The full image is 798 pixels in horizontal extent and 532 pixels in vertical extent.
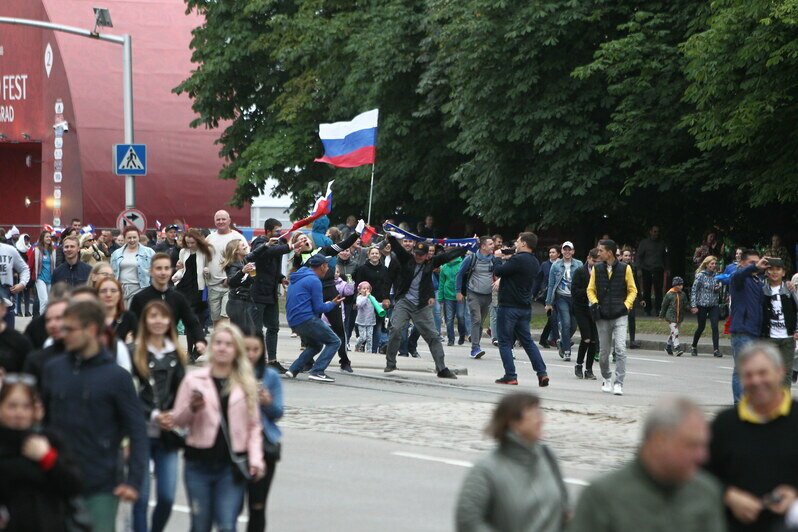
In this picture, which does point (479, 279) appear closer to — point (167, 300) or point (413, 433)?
point (413, 433)

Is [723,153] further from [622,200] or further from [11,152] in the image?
[11,152]

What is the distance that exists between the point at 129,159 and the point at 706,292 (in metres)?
11.4

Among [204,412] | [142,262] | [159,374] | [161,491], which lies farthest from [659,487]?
[142,262]

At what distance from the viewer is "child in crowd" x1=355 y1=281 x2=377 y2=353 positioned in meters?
22.1

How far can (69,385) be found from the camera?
6.67m

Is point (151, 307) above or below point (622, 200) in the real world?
below

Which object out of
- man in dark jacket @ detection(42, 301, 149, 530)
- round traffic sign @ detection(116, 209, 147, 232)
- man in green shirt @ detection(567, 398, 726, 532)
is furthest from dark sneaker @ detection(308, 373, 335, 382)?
man in green shirt @ detection(567, 398, 726, 532)

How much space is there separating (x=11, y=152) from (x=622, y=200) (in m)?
33.5

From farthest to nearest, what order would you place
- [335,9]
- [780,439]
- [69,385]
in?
[335,9] → [69,385] → [780,439]

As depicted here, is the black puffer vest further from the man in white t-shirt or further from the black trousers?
the black trousers

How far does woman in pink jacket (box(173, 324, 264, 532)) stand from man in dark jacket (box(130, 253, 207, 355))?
309 cm

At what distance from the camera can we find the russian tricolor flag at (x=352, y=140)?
2620cm

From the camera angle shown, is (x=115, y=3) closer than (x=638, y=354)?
No

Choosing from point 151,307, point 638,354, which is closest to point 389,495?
Result: point 151,307
